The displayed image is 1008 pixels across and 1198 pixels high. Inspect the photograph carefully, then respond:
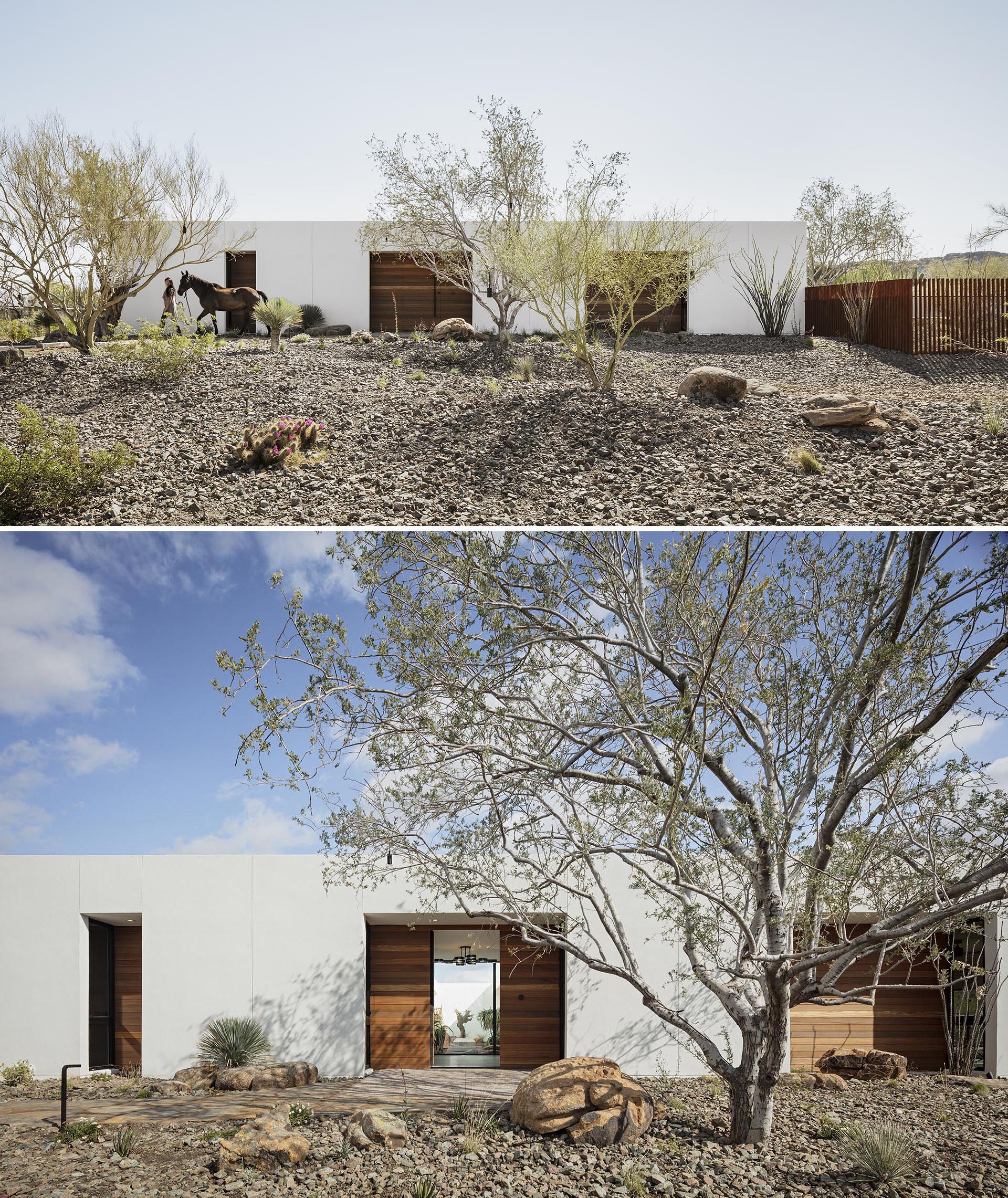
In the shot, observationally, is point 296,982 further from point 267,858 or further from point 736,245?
point 736,245

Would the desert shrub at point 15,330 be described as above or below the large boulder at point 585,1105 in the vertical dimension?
above

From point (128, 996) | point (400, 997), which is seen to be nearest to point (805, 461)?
point (400, 997)

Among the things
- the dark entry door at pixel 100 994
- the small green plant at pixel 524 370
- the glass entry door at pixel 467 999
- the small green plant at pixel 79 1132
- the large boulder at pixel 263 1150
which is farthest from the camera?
the glass entry door at pixel 467 999

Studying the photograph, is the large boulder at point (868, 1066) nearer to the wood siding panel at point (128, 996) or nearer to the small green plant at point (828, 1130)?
the small green plant at point (828, 1130)

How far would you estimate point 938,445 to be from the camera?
7.38 meters

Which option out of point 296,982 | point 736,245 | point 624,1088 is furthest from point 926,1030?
point 736,245

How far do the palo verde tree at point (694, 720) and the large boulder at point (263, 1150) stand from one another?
206cm

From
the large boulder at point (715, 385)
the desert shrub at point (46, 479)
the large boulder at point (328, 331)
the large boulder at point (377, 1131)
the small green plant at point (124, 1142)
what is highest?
the large boulder at point (328, 331)

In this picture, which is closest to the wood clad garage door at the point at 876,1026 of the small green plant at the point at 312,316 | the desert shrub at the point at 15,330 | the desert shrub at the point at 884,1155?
the desert shrub at the point at 884,1155

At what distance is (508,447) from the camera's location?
7.45m

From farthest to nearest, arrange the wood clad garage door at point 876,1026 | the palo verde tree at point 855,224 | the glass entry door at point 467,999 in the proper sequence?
1. the palo verde tree at point 855,224
2. the glass entry door at point 467,999
3. the wood clad garage door at point 876,1026

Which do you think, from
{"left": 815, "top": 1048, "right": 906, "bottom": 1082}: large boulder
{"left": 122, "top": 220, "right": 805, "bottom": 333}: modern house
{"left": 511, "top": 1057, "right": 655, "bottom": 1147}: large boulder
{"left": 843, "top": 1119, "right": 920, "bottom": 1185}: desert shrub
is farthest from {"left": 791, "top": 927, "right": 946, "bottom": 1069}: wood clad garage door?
{"left": 122, "top": 220, "right": 805, "bottom": 333}: modern house

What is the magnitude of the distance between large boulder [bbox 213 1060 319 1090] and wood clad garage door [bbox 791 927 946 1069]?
20.2ft

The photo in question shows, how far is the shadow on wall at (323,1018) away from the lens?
10156 mm
